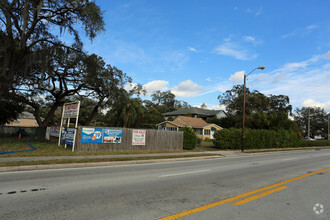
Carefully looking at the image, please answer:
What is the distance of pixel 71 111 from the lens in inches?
670

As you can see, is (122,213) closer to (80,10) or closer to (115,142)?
(115,142)

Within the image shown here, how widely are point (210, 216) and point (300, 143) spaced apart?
4169 cm

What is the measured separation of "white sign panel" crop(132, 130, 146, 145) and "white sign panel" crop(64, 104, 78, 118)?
16.1 feet

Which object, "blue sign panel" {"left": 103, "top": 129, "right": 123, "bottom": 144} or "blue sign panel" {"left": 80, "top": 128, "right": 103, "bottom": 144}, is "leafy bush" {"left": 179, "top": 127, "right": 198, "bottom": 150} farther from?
"blue sign panel" {"left": 80, "top": 128, "right": 103, "bottom": 144}

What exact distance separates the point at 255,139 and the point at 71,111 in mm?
→ 22634

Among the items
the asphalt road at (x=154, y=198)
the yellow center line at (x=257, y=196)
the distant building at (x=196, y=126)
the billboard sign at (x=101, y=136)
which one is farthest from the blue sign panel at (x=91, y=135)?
the distant building at (x=196, y=126)

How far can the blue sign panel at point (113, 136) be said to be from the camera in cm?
1642

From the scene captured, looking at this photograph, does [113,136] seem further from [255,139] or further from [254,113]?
[254,113]

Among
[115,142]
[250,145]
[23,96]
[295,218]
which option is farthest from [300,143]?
[23,96]

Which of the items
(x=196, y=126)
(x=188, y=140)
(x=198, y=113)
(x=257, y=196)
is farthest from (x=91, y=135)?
(x=198, y=113)

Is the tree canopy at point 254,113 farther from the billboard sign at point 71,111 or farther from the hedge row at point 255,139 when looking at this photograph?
the billboard sign at point 71,111

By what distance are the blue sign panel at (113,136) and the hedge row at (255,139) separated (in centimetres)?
1278

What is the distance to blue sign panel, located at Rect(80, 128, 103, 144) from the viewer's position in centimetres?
1527

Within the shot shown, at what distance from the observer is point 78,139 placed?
15.0 metres
